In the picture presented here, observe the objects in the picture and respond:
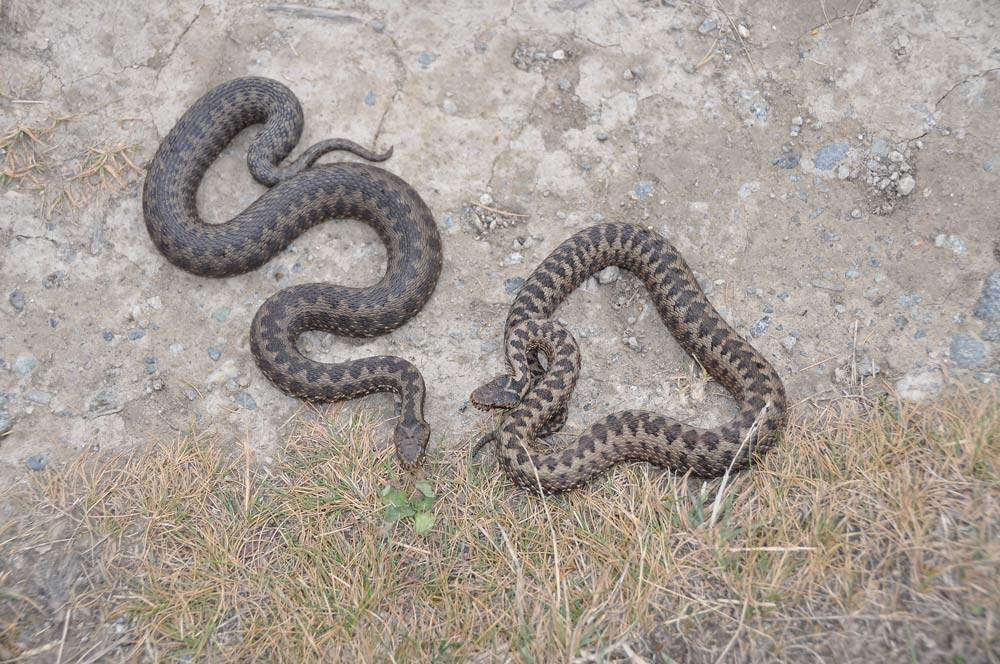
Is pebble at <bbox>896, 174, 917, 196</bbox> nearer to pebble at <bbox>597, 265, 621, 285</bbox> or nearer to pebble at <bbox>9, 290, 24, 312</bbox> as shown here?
pebble at <bbox>597, 265, 621, 285</bbox>

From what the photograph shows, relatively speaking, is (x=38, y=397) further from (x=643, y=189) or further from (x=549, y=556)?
(x=643, y=189)

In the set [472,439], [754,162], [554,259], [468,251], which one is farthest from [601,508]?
[754,162]

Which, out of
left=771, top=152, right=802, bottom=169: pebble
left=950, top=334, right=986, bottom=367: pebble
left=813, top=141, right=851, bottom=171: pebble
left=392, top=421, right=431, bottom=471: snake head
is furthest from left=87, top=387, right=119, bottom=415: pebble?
left=950, top=334, right=986, bottom=367: pebble

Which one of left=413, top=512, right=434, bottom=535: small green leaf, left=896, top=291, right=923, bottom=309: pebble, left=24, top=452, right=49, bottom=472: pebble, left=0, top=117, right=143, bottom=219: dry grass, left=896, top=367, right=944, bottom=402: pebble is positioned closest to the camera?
left=413, top=512, right=434, bottom=535: small green leaf

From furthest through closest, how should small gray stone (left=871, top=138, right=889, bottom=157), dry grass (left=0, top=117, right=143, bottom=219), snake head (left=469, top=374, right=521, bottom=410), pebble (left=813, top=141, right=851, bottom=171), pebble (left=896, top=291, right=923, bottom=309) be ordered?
1. dry grass (left=0, top=117, right=143, bottom=219)
2. pebble (left=813, top=141, right=851, bottom=171)
3. small gray stone (left=871, top=138, right=889, bottom=157)
4. pebble (left=896, top=291, right=923, bottom=309)
5. snake head (left=469, top=374, right=521, bottom=410)

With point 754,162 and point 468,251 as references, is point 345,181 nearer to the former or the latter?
point 468,251
